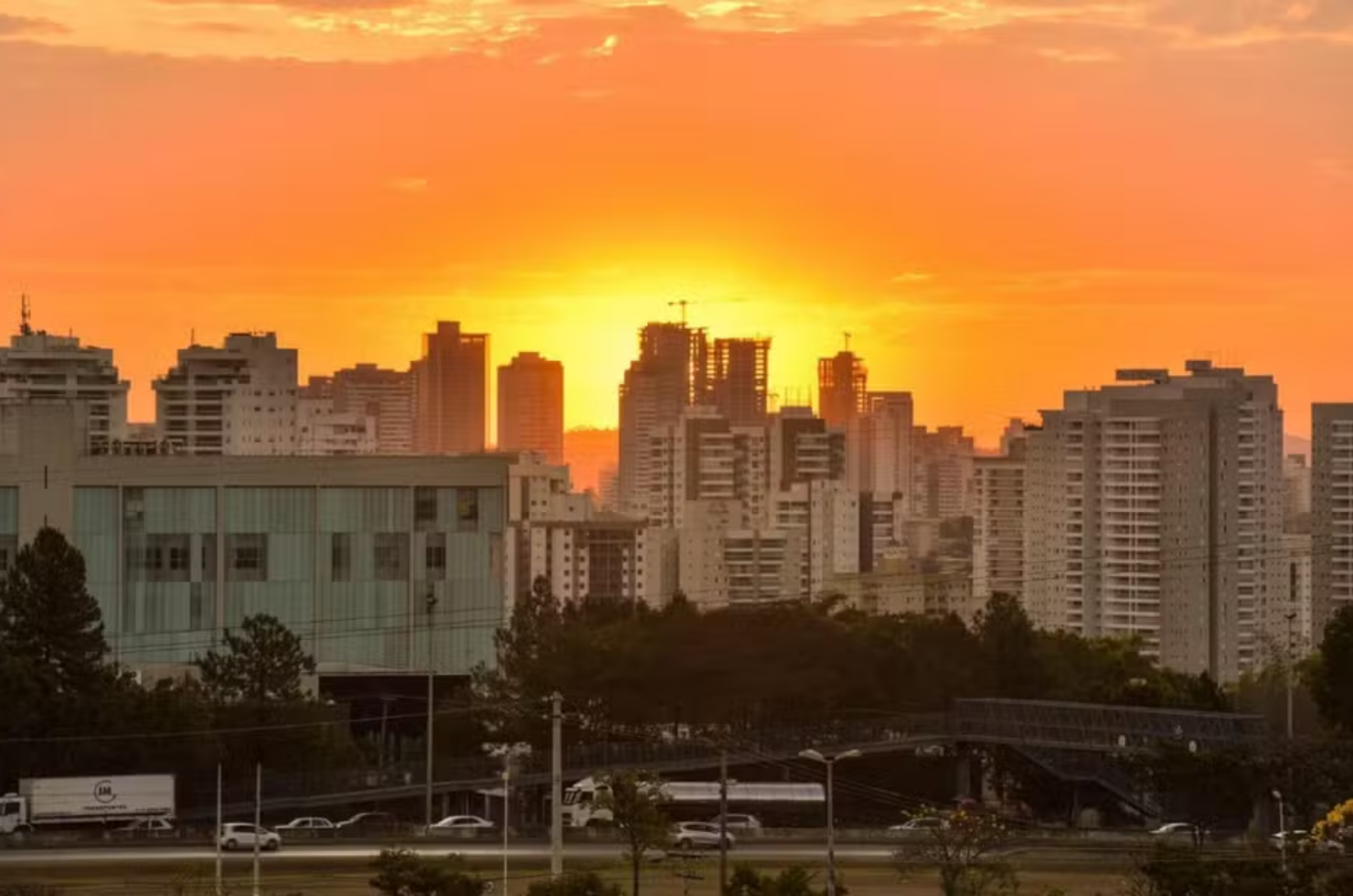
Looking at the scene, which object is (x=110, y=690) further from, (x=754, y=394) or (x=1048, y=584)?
(x=754, y=394)

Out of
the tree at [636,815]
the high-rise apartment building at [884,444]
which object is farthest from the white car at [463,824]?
the high-rise apartment building at [884,444]

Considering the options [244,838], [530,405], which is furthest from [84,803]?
[530,405]

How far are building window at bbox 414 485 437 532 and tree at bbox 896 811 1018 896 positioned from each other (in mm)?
22590

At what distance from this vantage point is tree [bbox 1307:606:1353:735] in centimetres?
4009

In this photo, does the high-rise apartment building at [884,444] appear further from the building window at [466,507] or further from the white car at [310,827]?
the white car at [310,827]

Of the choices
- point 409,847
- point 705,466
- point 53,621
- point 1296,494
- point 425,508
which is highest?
point 705,466

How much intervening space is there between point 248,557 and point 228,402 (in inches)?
2267

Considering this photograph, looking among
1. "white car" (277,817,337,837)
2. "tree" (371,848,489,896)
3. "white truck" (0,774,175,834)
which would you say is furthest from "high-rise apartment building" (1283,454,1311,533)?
"tree" (371,848,489,896)

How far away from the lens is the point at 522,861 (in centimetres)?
3378

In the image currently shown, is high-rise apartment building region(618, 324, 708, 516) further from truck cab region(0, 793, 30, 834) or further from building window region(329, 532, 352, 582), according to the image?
truck cab region(0, 793, 30, 834)

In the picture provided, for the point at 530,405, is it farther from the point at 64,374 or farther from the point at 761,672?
the point at 761,672

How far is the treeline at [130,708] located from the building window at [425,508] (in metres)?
9.92

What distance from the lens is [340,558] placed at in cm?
5272

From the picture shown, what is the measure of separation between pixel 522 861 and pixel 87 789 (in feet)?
21.7
